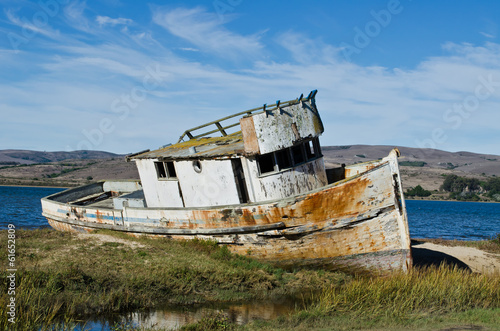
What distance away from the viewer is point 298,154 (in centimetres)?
1245

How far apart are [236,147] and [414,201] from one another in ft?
199

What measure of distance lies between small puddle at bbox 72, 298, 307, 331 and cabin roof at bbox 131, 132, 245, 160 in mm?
4314

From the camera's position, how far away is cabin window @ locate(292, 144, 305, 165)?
40.6ft

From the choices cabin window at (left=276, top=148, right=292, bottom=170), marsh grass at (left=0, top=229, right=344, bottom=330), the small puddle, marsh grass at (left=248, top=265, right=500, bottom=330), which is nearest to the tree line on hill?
cabin window at (left=276, top=148, right=292, bottom=170)

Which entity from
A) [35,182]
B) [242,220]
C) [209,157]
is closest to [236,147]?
[209,157]

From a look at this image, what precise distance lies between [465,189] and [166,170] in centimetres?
6129

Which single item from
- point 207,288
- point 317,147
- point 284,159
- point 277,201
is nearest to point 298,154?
point 284,159

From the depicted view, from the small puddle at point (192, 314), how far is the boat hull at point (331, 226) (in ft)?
6.43

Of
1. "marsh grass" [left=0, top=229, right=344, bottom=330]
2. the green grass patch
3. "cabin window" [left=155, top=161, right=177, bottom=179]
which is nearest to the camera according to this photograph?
"marsh grass" [left=0, top=229, right=344, bottom=330]

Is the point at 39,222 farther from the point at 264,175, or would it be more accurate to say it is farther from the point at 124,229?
the point at 264,175

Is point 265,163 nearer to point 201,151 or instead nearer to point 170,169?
point 201,151

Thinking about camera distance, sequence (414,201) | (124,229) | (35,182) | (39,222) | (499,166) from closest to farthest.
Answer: (124,229)
(39,222)
(35,182)
(414,201)
(499,166)

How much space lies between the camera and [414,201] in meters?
67.3

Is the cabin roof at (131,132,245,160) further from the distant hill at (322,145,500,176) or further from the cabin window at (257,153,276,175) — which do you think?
the distant hill at (322,145,500,176)
